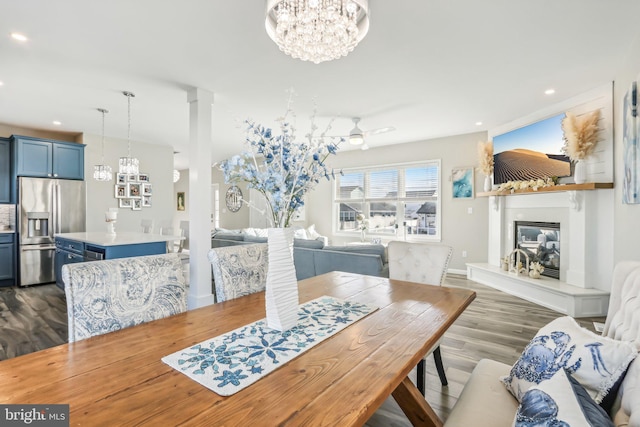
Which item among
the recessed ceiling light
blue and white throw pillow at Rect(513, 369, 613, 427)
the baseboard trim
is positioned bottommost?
the baseboard trim

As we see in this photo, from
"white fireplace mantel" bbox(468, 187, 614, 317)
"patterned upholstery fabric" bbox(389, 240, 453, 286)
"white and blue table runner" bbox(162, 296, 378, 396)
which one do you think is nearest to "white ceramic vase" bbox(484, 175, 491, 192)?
"white fireplace mantel" bbox(468, 187, 614, 317)

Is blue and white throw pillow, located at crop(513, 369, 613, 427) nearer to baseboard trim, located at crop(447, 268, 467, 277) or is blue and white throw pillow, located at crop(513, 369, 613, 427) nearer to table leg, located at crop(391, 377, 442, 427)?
table leg, located at crop(391, 377, 442, 427)

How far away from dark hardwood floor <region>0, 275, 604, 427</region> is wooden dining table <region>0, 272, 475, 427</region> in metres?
0.89

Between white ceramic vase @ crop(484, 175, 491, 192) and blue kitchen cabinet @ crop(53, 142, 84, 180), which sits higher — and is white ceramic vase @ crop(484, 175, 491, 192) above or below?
below

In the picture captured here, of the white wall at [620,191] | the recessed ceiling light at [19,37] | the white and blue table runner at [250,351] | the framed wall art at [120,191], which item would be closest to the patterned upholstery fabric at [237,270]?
the white and blue table runner at [250,351]

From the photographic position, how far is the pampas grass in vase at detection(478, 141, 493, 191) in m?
5.19

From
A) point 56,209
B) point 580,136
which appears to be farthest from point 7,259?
point 580,136

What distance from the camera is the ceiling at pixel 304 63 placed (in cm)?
222

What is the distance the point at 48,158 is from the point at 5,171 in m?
0.61

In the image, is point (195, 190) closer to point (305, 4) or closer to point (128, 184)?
point (305, 4)

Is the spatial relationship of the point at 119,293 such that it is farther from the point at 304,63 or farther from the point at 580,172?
the point at 580,172

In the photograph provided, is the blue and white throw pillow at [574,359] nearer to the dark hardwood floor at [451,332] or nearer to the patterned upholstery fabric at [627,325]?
the patterned upholstery fabric at [627,325]

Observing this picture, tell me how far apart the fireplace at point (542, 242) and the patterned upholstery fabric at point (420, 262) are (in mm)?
2984

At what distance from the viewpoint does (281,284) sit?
1.29 m
